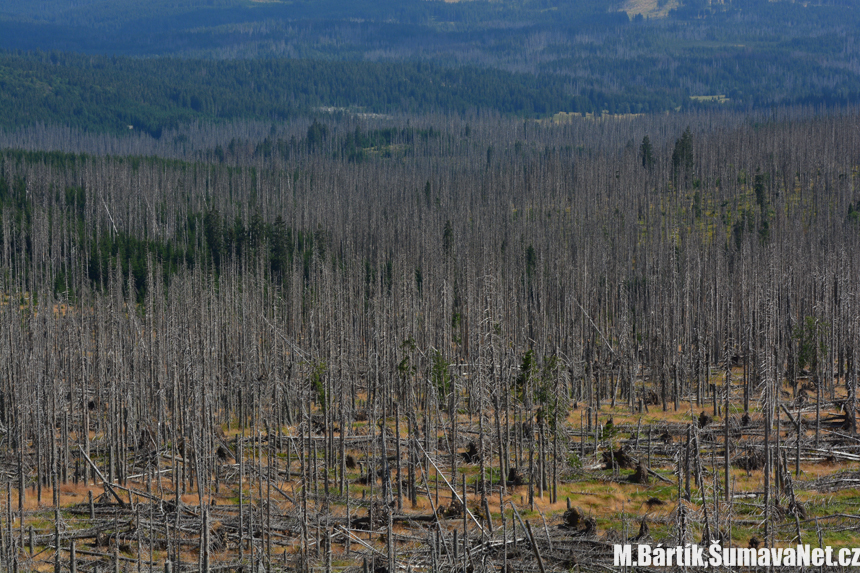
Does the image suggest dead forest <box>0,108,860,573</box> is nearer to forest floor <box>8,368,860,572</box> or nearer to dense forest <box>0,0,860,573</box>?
forest floor <box>8,368,860,572</box>

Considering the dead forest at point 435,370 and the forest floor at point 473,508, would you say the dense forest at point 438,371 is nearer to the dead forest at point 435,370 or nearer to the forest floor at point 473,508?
the forest floor at point 473,508

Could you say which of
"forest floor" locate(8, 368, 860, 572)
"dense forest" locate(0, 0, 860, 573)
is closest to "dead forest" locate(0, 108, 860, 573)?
"forest floor" locate(8, 368, 860, 572)

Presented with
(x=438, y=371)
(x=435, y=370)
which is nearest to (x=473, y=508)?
(x=435, y=370)

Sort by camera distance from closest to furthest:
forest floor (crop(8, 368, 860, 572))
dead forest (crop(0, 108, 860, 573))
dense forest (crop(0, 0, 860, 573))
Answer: forest floor (crop(8, 368, 860, 572)) < dense forest (crop(0, 0, 860, 573)) < dead forest (crop(0, 108, 860, 573))

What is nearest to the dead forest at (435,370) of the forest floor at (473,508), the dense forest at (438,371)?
the forest floor at (473,508)

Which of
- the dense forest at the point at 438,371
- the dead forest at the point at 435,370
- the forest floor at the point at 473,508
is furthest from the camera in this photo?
the dead forest at the point at 435,370

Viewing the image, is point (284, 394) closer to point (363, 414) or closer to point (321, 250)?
point (363, 414)

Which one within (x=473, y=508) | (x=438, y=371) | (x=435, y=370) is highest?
(x=435, y=370)

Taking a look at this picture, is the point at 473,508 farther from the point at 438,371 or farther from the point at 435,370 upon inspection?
the point at 438,371

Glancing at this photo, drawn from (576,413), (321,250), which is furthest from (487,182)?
(576,413)
